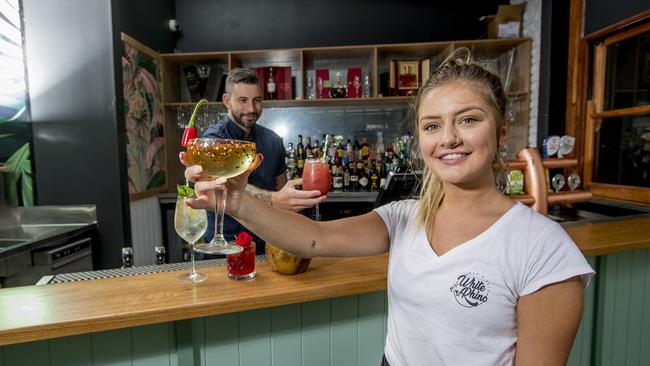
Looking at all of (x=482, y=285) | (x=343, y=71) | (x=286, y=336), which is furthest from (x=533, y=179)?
(x=343, y=71)

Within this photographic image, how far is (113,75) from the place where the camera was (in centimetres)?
262

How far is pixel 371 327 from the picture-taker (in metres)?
1.23

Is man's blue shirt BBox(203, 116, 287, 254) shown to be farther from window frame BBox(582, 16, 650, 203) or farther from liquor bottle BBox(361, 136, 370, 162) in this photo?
window frame BBox(582, 16, 650, 203)

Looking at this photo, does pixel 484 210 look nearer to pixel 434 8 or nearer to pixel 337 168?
pixel 337 168

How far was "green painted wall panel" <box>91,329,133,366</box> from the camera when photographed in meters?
1.01

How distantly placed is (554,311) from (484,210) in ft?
0.82

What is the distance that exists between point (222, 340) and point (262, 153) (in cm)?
152

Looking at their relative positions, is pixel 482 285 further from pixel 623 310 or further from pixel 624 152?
pixel 624 152

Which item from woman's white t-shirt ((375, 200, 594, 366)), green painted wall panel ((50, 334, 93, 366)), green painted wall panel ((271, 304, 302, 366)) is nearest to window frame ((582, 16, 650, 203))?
woman's white t-shirt ((375, 200, 594, 366))

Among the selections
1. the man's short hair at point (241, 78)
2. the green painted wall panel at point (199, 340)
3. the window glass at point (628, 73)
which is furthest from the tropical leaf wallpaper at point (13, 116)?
the window glass at point (628, 73)

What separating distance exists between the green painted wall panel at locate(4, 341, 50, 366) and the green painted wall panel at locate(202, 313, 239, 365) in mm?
378

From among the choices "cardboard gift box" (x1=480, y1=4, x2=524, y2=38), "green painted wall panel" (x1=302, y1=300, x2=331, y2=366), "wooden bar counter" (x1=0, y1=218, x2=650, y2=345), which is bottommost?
"green painted wall panel" (x1=302, y1=300, x2=331, y2=366)

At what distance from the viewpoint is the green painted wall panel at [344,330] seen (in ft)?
3.91

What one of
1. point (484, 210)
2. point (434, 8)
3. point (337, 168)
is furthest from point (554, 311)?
point (434, 8)
